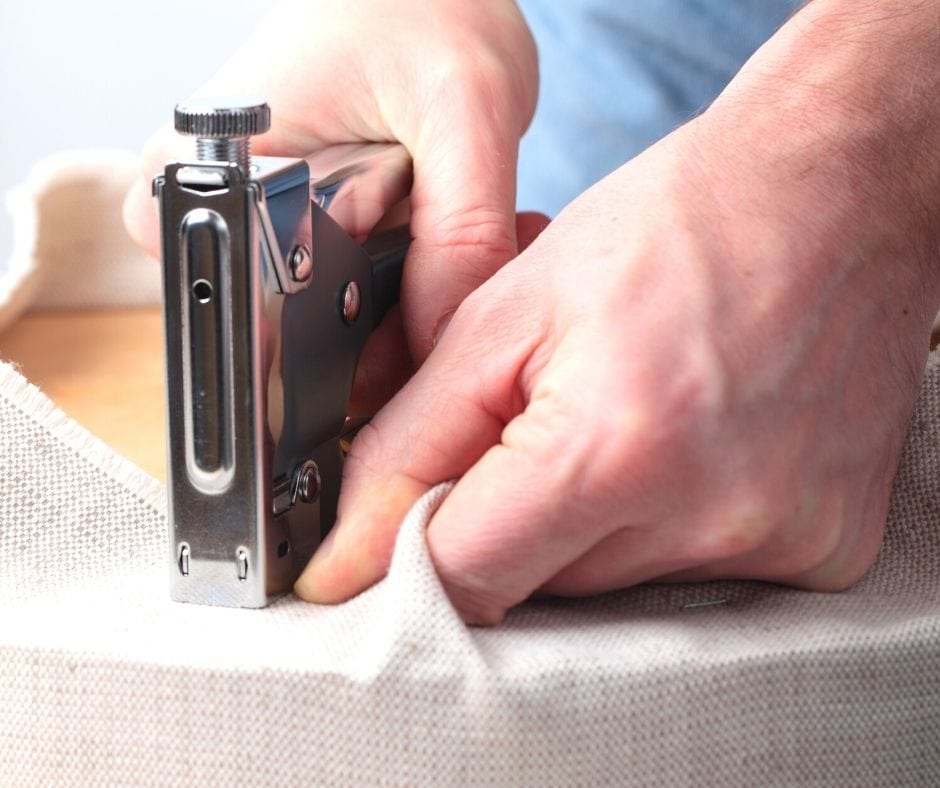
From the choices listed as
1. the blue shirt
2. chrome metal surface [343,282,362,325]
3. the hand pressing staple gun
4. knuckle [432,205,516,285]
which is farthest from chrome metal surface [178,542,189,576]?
the blue shirt

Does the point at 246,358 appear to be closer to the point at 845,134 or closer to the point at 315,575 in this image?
the point at 315,575

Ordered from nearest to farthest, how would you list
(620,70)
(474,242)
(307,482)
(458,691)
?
(458,691) < (307,482) < (474,242) < (620,70)

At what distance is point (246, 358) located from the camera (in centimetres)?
56

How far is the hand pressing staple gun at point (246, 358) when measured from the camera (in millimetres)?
555

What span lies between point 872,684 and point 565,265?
0.22 metres

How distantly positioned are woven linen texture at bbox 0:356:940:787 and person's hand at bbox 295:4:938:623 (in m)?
0.02

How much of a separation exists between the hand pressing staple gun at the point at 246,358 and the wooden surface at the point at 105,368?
170 millimetres

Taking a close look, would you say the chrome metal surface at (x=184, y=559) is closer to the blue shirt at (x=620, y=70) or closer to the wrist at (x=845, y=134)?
the wrist at (x=845, y=134)

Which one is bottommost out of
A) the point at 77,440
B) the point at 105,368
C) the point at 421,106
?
the point at 105,368

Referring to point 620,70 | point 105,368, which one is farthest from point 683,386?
point 620,70

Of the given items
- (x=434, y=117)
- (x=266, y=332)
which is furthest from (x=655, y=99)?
(x=266, y=332)

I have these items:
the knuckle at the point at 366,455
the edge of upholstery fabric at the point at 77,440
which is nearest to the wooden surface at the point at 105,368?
the edge of upholstery fabric at the point at 77,440

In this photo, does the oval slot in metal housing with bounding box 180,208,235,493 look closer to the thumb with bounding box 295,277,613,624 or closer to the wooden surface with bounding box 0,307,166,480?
the thumb with bounding box 295,277,613,624

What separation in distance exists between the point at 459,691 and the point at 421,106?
0.43m
